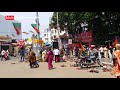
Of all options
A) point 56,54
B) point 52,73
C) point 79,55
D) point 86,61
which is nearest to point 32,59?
point 86,61

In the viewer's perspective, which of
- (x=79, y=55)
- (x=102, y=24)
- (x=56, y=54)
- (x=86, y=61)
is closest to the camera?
(x=86, y=61)

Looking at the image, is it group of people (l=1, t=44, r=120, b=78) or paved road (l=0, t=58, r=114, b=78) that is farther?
paved road (l=0, t=58, r=114, b=78)

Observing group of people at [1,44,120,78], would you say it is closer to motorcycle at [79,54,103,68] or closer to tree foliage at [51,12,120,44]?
motorcycle at [79,54,103,68]

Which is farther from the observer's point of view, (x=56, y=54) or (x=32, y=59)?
(x=56, y=54)

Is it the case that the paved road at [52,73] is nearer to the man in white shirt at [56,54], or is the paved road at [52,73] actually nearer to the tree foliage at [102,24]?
the man in white shirt at [56,54]

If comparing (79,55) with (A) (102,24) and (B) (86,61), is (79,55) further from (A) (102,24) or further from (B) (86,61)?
(A) (102,24)

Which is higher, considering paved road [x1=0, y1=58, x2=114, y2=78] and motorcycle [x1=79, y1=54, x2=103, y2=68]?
motorcycle [x1=79, y1=54, x2=103, y2=68]

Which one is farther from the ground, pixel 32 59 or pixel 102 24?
pixel 102 24

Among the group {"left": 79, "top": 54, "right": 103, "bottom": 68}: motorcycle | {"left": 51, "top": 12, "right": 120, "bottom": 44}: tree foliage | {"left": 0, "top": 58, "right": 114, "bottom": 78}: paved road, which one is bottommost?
{"left": 0, "top": 58, "right": 114, "bottom": 78}: paved road

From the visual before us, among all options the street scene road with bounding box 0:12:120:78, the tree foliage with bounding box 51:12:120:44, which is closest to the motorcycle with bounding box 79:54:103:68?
the street scene road with bounding box 0:12:120:78

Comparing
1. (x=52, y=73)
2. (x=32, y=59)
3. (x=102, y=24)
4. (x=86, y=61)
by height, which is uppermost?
(x=102, y=24)
